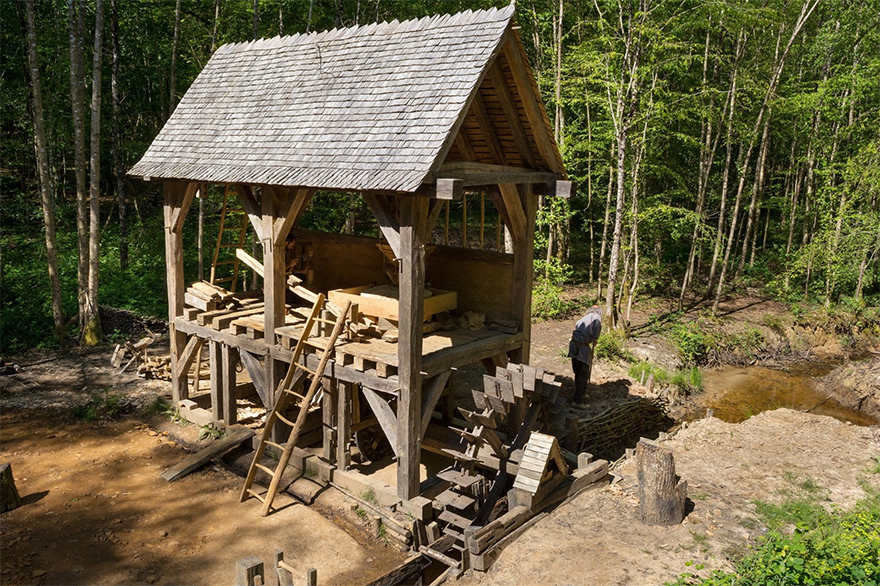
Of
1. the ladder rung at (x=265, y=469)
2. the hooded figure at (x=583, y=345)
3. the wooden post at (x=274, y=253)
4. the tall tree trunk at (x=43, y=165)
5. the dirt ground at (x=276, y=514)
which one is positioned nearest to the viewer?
the dirt ground at (x=276, y=514)

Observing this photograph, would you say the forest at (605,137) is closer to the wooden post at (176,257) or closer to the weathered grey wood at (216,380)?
the wooden post at (176,257)

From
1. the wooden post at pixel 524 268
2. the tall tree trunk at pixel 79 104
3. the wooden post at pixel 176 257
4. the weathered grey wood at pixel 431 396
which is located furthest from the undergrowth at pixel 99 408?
the wooden post at pixel 524 268

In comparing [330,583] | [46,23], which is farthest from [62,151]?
[330,583]

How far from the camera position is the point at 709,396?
15312 millimetres

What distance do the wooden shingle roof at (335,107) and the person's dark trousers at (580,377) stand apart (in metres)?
6.16

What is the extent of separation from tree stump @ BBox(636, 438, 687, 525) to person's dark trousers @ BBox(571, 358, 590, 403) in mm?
4411

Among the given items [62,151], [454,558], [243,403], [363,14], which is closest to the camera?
[454,558]

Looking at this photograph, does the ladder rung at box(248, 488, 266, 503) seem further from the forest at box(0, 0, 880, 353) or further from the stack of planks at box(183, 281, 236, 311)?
the forest at box(0, 0, 880, 353)

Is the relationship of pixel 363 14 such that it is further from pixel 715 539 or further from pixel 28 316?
pixel 715 539

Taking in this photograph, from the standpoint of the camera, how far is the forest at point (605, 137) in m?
16.4

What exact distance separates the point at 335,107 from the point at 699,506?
24.9 feet

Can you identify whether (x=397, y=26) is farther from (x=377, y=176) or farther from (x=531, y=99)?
(x=377, y=176)

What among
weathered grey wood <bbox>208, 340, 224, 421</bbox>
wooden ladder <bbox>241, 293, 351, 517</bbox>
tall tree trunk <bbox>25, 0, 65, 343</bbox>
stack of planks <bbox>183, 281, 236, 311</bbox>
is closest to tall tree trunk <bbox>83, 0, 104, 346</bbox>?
tall tree trunk <bbox>25, 0, 65, 343</bbox>

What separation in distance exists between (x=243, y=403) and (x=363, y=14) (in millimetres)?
16226
